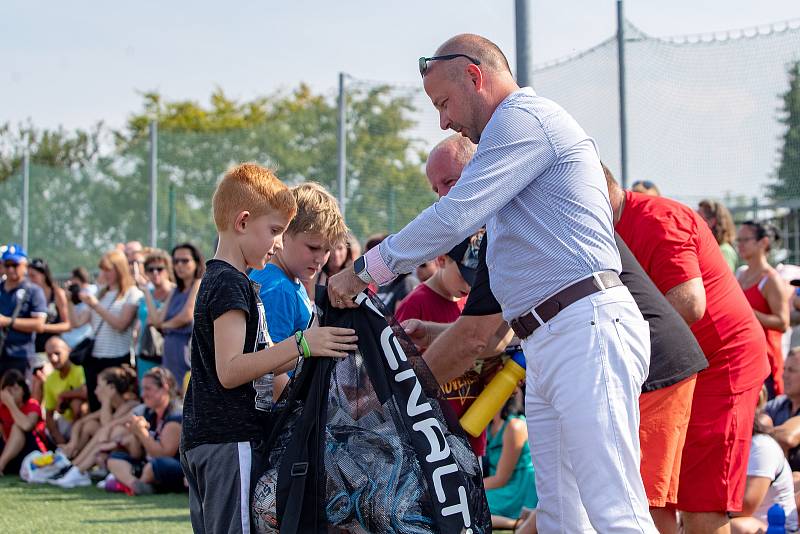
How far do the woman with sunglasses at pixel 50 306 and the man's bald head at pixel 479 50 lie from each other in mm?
8616

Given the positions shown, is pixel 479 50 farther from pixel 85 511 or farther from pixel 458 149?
pixel 85 511

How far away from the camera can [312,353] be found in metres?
3.49

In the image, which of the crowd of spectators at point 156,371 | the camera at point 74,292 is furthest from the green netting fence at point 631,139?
the camera at point 74,292

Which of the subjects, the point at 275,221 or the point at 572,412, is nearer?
the point at 572,412

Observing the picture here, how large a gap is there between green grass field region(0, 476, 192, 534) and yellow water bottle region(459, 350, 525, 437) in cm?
350

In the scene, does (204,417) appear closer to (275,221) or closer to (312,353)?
(312,353)

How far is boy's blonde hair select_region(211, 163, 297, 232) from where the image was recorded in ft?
12.1

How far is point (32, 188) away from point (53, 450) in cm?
846

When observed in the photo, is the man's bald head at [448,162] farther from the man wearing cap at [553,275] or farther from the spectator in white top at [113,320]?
the spectator in white top at [113,320]

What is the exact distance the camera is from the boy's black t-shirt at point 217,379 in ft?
11.5

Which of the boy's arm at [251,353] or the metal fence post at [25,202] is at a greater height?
the metal fence post at [25,202]

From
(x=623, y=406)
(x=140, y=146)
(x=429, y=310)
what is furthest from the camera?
(x=140, y=146)

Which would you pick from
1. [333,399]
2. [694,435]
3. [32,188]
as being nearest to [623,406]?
[333,399]

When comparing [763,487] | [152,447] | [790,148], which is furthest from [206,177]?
[763,487]
